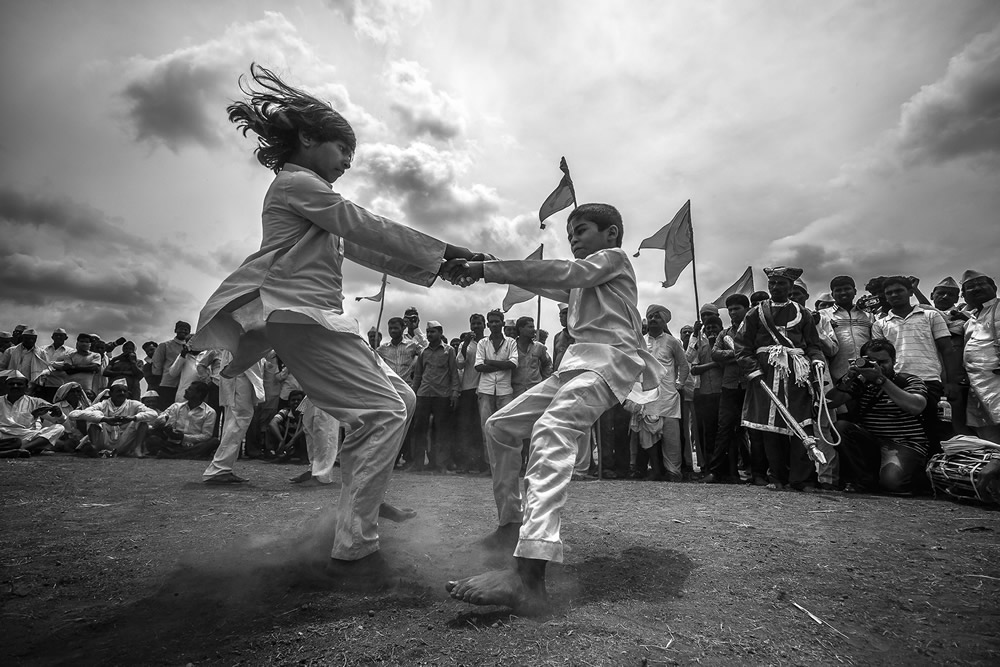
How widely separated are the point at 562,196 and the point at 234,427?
699 cm

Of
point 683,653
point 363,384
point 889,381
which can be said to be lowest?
point 683,653

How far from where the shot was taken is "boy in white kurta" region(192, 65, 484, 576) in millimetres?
2709

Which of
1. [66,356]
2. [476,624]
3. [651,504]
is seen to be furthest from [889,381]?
[66,356]

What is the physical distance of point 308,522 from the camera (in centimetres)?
370

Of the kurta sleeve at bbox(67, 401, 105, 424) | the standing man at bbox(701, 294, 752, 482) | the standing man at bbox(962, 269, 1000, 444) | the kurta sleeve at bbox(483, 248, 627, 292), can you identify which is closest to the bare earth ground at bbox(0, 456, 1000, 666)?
the kurta sleeve at bbox(483, 248, 627, 292)

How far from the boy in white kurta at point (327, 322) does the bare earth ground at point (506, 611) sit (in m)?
0.41

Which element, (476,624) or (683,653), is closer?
(683,653)

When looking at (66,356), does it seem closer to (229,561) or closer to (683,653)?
(229,561)

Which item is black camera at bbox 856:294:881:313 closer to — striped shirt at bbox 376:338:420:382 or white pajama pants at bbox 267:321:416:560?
striped shirt at bbox 376:338:420:382

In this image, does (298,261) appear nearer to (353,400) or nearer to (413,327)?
(353,400)

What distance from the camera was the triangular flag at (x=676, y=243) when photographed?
33.1 feet

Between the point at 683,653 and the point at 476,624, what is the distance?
0.76m

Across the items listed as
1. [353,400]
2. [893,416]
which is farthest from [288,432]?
[893,416]

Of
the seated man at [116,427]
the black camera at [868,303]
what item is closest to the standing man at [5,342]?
the seated man at [116,427]
